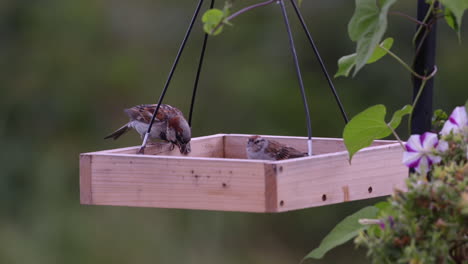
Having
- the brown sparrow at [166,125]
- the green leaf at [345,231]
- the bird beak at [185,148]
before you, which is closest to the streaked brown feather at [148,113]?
the brown sparrow at [166,125]

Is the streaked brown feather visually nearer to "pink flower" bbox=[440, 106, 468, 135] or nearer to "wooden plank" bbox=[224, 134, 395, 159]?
"wooden plank" bbox=[224, 134, 395, 159]

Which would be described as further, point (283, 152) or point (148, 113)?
point (148, 113)

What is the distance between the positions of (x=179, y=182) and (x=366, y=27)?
838mm

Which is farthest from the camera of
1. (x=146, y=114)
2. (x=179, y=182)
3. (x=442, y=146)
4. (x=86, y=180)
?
(x=146, y=114)

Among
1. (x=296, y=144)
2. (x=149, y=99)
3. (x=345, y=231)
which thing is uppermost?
(x=149, y=99)

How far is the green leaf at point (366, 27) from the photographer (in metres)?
1.51


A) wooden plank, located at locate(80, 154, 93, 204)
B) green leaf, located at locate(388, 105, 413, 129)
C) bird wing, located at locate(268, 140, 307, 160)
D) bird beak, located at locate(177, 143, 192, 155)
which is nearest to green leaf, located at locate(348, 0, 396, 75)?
green leaf, located at locate(388, 105, 413, 129)

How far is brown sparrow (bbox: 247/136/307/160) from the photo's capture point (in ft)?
9.15

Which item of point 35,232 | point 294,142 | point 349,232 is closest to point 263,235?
point 35,232

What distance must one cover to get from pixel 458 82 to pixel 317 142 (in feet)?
13.9

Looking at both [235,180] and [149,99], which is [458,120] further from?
[149,99]

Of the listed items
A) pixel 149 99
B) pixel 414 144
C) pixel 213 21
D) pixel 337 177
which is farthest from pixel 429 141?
pixel 149 99

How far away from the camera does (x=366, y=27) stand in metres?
1.62

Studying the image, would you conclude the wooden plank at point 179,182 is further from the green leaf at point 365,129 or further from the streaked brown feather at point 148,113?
the streaked brown feather at point 148,113
